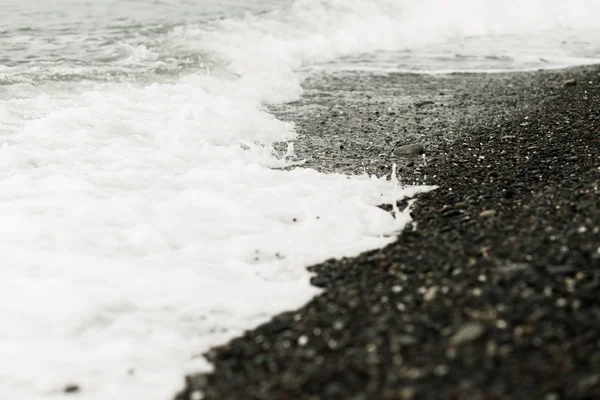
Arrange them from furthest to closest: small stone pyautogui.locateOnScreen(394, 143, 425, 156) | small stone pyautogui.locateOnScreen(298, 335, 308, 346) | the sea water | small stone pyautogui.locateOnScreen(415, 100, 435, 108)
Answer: small stone pyautogui.locateOnScreen(415, 100, 435, 108), small stone pyautogui.locateOnScreen(394, 143, 425, 156), the sea water, small stone pyautogui.locateOnScreen(298, 335, 308, 346)

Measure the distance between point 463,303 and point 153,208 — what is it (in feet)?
9.24

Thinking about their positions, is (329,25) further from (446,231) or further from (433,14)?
(446,231)

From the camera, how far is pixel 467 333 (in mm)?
2859

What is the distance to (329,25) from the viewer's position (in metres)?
16.2

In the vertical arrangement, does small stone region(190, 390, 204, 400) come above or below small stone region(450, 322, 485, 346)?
below

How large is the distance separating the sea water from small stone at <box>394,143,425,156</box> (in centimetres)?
83

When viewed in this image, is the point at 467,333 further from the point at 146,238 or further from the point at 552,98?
the point at 552,98

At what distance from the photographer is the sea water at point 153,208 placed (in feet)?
10.7

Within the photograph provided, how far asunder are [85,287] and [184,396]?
1.24 meters

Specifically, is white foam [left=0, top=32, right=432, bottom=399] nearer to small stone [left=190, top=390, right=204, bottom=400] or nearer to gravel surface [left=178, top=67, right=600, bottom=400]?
small stone [left=190, top=390, right=204, bottom=400]

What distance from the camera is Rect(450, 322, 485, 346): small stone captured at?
9.24 feet

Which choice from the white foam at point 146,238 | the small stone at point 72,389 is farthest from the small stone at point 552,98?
the small stone at point 72,389

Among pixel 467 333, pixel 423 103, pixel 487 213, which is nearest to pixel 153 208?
pixel 487 213

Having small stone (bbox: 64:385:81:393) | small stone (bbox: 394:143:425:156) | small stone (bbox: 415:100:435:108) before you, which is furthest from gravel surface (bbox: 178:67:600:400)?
small stone (bbox: 415:100:435:108)
